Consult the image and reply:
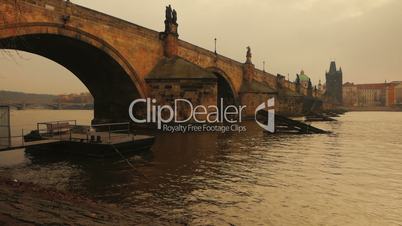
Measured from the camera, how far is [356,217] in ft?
25.3

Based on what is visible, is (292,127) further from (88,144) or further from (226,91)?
(226,91)

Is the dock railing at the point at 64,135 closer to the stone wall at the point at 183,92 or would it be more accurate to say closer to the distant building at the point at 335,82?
the stone wall at the point at 183,92

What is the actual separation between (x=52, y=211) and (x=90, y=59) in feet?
68.8

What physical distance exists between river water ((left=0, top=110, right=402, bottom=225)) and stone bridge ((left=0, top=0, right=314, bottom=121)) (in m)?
7.65

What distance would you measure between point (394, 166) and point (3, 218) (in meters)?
13.3

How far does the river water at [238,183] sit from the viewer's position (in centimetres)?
778

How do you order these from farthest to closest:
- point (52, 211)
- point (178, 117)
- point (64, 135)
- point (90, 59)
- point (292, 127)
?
point (292, 127) → point (178, 117) → point (90, 59) → point (64, 135) → point (52, 211)

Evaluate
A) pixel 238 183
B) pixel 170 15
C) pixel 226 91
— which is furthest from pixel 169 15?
pixel 238 183

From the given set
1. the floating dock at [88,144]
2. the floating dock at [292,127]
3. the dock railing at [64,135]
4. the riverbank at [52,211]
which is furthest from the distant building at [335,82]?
the riverbank at [52,211]

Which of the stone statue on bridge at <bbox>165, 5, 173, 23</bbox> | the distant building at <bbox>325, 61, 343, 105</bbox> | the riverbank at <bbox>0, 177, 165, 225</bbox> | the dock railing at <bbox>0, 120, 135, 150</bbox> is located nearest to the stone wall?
the stone statue on bridge at <bbox>165, 5, 173, 23</bbox>

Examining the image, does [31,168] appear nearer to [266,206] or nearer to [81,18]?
[266,206]

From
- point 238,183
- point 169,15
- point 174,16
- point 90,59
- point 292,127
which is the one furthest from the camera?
point 174,16

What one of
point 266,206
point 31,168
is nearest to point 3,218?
point 266,206

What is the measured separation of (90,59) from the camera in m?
25.9
